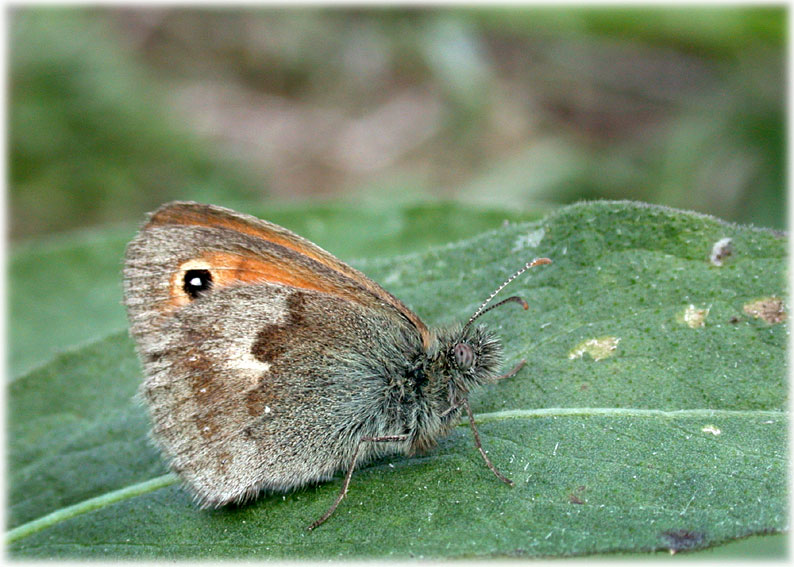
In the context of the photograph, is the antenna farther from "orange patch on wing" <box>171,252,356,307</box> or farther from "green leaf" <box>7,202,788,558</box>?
"orange patch on wing" <box>171,252,356,307</box>

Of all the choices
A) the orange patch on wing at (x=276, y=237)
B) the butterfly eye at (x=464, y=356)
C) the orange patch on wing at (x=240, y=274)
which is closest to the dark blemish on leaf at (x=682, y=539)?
the butterfly eye at (x=464, y=356)

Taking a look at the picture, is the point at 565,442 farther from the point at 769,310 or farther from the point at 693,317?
the point at 769,310

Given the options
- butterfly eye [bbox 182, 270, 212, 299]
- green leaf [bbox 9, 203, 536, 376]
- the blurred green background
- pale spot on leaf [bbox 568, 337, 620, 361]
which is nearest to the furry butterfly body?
butterfly eye [bbox 182, 270, 212, 299]

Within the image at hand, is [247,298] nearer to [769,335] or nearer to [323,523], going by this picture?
[323,523]

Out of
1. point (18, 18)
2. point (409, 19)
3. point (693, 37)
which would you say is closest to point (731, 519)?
point (693, 37)

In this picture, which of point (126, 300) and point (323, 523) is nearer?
point (323, 523)

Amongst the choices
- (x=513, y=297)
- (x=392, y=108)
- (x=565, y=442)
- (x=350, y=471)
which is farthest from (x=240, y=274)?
(x=392, y=108)

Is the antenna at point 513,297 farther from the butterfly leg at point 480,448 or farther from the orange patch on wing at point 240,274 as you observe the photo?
the orange patch on wing at point 240,274
